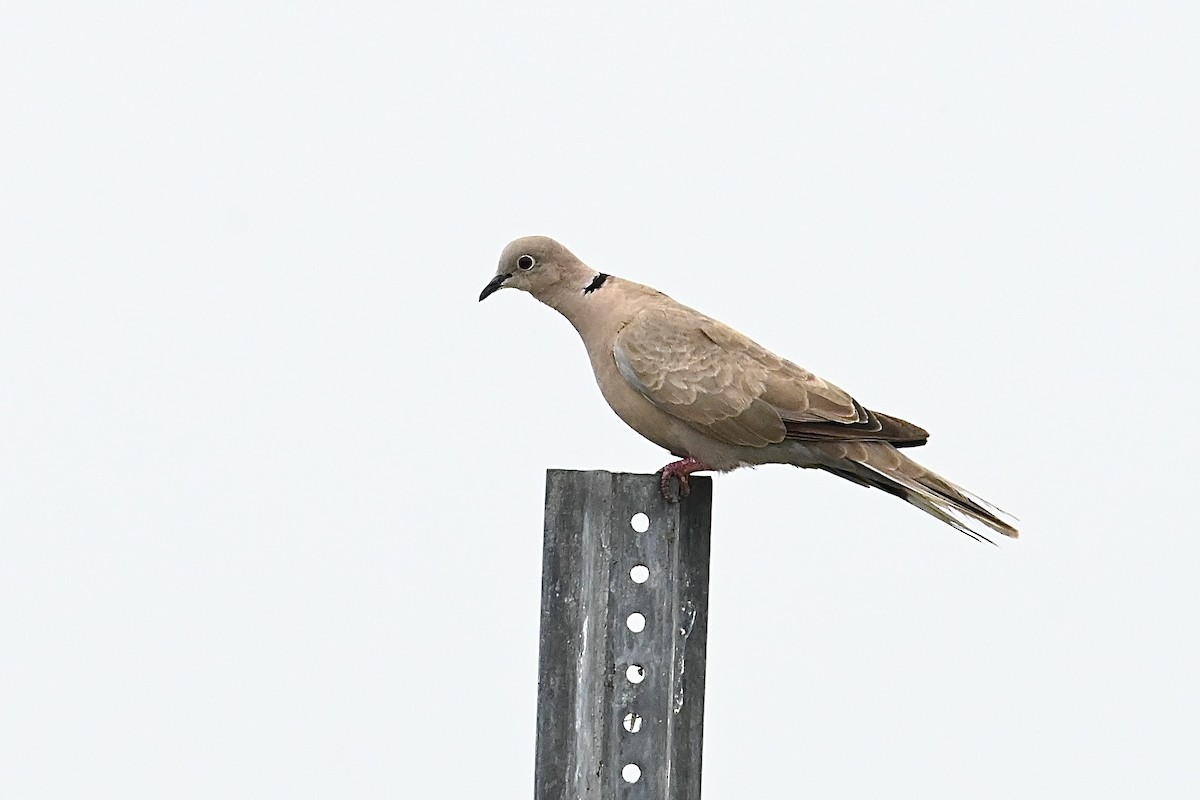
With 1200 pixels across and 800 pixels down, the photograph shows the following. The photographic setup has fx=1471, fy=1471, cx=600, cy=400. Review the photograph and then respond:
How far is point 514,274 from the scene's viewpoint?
22.4 ft

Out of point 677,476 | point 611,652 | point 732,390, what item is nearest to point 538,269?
point 732,390

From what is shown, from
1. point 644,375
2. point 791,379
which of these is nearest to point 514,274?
point 644,375

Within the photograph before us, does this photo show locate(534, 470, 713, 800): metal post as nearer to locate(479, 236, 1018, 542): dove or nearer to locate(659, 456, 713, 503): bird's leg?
locate(659, 456, 713, 503): bird's leg

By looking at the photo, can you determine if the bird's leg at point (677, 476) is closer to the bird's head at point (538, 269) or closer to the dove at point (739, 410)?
the dove at point (739, 410)

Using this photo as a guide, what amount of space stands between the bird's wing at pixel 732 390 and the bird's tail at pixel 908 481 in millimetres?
68

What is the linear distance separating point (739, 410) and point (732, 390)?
10cm

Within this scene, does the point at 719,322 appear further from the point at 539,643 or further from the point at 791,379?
the point at 539,643

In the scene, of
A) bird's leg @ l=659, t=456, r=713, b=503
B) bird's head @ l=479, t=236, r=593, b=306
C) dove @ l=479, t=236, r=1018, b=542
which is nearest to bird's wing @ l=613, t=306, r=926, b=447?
dove @ l=479, t=236, r=1018, b=542

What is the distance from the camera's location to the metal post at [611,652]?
18.8 feet

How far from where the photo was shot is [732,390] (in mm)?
6289

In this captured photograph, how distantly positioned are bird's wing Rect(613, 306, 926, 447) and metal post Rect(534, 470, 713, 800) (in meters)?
0.61

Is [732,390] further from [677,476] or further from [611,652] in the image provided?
[611,652]

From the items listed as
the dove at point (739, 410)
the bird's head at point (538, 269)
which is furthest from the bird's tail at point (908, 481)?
the bird's head at point (538, 269)

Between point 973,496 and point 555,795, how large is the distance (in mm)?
2071
